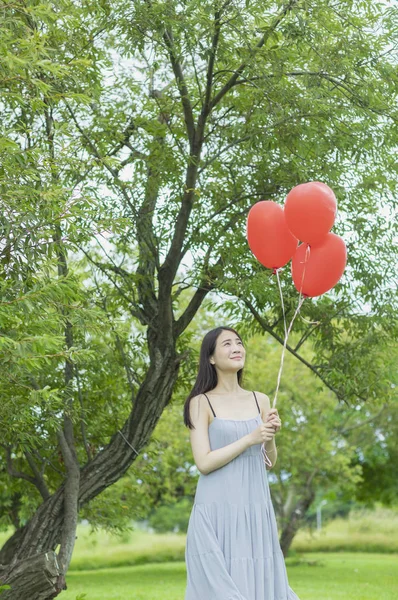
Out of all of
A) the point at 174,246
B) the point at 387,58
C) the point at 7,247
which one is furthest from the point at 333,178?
the point at 7,247

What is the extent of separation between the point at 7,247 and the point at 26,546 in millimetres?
3669

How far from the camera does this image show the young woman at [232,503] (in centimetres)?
349

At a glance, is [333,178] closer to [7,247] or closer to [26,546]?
[7,247]

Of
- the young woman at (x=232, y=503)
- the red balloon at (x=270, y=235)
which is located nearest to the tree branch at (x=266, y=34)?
the red balloon at (x=270, y=235)

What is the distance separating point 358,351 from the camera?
7.82 metres

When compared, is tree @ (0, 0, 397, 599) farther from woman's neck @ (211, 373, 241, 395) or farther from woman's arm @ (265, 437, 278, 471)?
woman's arm @ (265, 437, 278, 471)

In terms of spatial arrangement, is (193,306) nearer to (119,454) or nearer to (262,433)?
(119,454)

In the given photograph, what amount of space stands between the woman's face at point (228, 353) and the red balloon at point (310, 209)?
40.7 inches

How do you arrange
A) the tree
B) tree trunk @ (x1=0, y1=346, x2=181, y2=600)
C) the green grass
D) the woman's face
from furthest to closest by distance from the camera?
the green grass < tree trunk @ (x1=0, y1=346, x2=181, y2=600) < the tree < the woman's face

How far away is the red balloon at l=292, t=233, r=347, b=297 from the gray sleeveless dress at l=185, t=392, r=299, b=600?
138 centimetres

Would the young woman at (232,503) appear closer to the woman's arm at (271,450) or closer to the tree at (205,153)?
the woman's arm at (271,450)

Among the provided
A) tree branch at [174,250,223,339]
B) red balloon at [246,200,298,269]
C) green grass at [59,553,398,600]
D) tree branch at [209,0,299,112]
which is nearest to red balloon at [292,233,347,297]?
red balloon at [246,200,298,269]

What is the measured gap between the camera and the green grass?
1266 cm

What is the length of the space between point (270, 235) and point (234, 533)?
1.94 meters
